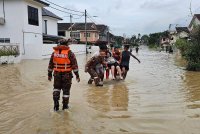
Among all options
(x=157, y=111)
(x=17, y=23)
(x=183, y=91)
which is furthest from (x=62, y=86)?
(x=17, y=23)

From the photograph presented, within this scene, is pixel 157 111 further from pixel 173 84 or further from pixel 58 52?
pixel 173 84

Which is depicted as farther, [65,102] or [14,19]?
[14,19]

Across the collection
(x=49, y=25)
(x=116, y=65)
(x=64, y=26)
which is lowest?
(x=116, y=65)

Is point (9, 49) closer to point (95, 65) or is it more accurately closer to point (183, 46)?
point (183, 46)

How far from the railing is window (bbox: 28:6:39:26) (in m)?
8.15

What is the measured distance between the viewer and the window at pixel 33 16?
3638 centimetres

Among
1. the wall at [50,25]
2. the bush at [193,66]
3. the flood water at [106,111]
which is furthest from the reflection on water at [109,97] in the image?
the wall at [50,25]

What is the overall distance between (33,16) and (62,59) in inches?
1192

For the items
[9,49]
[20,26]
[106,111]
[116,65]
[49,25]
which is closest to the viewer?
[106,111]

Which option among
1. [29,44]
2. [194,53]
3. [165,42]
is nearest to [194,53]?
[194,53]

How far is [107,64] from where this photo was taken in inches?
562

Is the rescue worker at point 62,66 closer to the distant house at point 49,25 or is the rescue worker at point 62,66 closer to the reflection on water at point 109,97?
the reflection on water at point 109,97

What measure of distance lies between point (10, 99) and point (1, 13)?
26722 mm

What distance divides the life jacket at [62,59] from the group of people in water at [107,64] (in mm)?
4339
